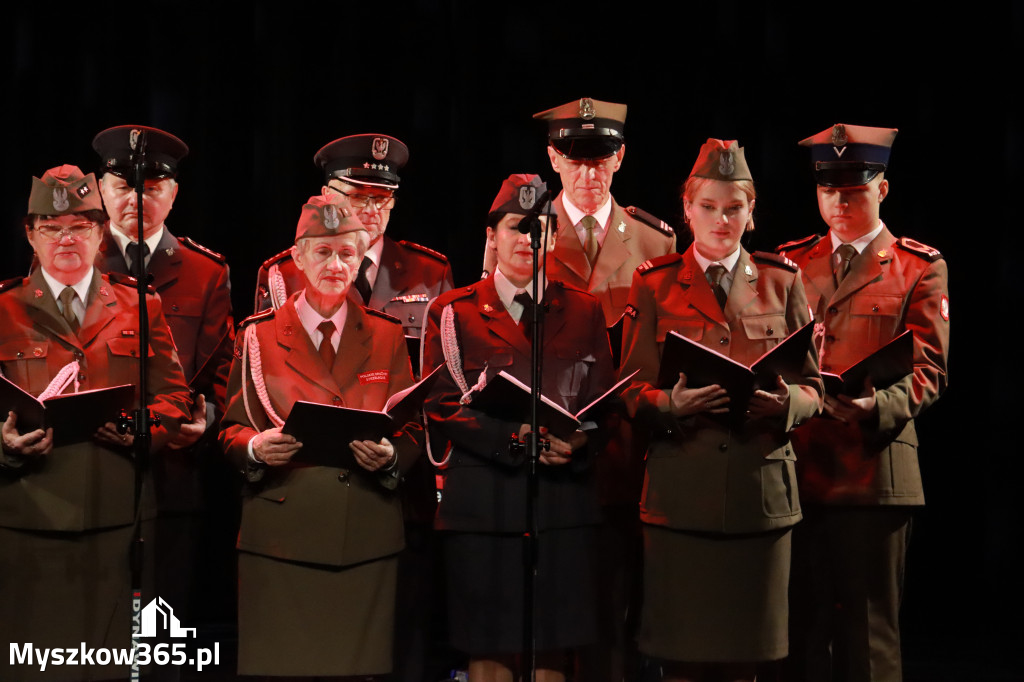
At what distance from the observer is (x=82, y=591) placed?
3.68 m

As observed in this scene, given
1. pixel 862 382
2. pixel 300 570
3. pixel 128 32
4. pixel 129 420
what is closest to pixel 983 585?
pixel 862 382

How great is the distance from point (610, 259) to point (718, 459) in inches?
42.2

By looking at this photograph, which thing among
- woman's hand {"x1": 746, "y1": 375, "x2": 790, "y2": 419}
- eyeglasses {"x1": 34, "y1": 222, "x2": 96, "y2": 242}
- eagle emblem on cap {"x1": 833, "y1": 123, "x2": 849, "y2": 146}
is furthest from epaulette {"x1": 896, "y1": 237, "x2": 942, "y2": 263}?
eyeglasses {"x1": 34, "y1": 222, "x2": 96, "y2": 242}

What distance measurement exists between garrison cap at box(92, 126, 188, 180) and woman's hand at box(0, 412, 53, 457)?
123 centimetres

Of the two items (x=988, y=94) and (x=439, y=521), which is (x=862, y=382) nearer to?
(x=439, y=521)

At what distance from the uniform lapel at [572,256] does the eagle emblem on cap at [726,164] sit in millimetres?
780

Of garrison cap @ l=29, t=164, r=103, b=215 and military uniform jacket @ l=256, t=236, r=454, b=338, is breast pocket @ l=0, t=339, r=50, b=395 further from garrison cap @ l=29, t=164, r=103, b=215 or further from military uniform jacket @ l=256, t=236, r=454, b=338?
military uniform jacket @ l=256, t=236, r=454, b=338

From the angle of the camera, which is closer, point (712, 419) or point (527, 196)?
point (712, 419)

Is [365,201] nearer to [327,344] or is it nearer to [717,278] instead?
[327,344]

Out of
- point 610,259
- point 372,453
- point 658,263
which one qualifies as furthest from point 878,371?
point 372,453

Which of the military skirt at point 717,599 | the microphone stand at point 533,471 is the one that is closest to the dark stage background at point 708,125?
the microphone stand at point 533,471

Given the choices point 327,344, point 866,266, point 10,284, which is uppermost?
point 866,266

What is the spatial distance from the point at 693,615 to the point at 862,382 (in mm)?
960

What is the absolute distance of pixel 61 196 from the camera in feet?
12.4
